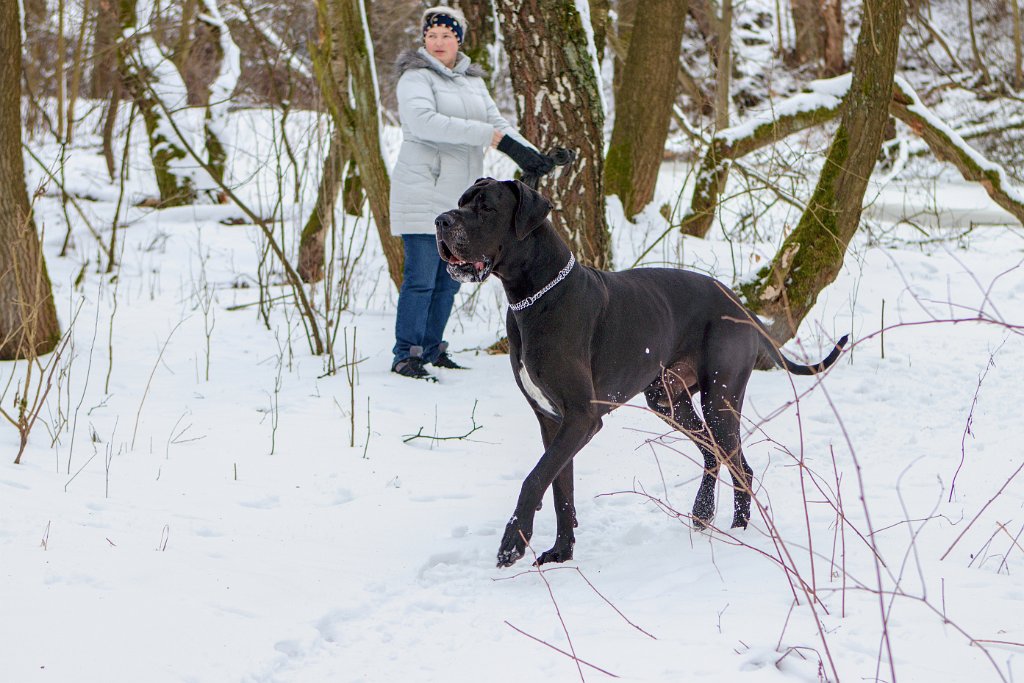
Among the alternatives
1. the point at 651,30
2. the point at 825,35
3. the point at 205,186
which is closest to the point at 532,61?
the point at 651,30

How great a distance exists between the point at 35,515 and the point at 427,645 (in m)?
1.44

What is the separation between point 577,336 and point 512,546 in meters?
0.73

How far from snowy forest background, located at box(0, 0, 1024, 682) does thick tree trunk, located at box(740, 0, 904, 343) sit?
0.02m

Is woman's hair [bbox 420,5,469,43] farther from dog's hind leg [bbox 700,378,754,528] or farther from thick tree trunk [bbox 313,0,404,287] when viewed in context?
dog's hind leg [bbox 700,378,754,528]

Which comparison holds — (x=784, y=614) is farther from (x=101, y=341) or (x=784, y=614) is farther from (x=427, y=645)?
(x=101, y=341)

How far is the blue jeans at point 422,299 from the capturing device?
5414 millimetres

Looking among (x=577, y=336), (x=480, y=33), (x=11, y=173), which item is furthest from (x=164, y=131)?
(x=577, y=336)

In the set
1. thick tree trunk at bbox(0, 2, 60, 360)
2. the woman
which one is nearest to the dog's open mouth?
the woman

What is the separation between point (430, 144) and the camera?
5379 millimetres

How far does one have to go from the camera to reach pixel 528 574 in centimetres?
327

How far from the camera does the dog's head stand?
124 inches

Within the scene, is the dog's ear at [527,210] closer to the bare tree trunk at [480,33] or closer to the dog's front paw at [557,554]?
the dog's front paw at [557,554]

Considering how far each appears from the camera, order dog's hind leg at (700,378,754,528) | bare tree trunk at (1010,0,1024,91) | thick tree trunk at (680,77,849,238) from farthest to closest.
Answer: bare tree trunk at (1010,0,1024,91), thick tree trunk at (680,77,849,238), dog's hind leg at (700,378,754,528)

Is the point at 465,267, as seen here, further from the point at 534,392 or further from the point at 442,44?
the point at 442,44
